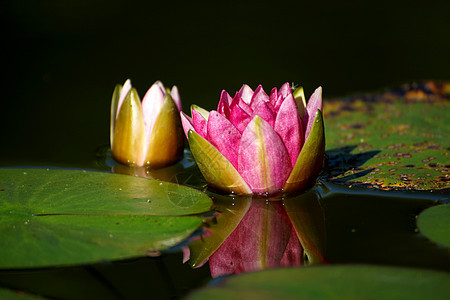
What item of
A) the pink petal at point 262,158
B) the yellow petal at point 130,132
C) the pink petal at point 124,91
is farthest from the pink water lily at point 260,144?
the pink petal at point 124,91

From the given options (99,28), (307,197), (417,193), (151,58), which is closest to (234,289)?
(307,197)

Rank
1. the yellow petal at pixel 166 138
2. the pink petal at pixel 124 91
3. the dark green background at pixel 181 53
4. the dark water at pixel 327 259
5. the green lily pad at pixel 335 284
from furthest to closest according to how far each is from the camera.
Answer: the dark green background at pixel 181 53, the pink petal at pixel 124 91, the yellow petal at pixel 166 138, the dark water at pixel 327 259, the green lily pad at pixel 335 284

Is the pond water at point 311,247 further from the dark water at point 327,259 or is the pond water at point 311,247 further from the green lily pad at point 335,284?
the green lily pad at point 335,284

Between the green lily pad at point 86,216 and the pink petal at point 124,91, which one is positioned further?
the pink petal at point 124,91

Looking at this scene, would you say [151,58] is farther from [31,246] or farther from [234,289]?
[234,289]

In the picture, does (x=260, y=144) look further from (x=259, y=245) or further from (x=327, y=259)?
(x=327, y=259)

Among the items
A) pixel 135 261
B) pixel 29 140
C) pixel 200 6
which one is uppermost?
pixel 200 6

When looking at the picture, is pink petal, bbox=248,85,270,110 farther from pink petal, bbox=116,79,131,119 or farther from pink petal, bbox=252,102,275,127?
pink petal, bbox=116,79,131,119
